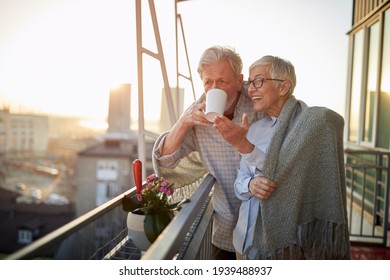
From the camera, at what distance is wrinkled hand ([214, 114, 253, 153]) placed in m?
0.80

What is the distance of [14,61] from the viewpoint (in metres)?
1.13

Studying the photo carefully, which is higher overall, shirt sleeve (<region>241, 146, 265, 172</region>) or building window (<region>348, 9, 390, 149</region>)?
building window (<region>348, 9, 390, 149</region>)

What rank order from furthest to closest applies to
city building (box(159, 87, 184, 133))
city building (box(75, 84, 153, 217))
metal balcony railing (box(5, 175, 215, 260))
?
city building (box(75, 84, 153, 217))
city building (box(159, 87, 184, 133))
metal balcony railing (box(5, 175, 215, 260))

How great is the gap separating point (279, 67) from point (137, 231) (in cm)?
53

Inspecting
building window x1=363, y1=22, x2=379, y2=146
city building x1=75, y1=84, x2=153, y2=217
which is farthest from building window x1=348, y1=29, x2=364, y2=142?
city building x1=75, y1=84, x2=153, y2=217

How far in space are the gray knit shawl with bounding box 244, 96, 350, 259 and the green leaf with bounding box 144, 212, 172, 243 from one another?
0.22 metres

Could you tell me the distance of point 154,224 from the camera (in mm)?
853

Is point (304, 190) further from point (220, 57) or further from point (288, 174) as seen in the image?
point (220, 57)

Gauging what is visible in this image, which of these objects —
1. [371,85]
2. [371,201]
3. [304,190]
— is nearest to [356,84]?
[371,85]

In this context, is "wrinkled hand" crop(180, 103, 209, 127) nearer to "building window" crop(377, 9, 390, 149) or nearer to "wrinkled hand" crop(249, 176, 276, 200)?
"wrinkled hand" crop(249, 176, 276, 200)

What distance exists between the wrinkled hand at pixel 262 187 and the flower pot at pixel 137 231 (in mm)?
277

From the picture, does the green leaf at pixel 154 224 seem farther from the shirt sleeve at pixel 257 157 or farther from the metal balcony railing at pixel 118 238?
the shirt sleeve at pixel 257 157
